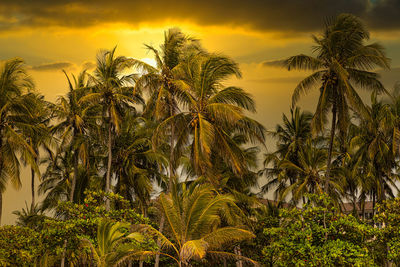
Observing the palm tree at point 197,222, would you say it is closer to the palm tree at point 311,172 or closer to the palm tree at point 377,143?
the palm tree at point 311,172

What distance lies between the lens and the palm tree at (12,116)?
991 inches

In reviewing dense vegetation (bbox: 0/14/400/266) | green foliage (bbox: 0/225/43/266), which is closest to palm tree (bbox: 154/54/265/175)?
dense vegetation (bbox: 0/14/400/266)

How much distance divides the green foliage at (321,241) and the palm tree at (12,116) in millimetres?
14221

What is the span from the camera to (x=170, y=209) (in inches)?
777

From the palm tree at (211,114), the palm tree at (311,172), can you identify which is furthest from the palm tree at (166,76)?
the palm tree at (311,172)

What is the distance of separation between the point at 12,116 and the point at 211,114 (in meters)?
11.1

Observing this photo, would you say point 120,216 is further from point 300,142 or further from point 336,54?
point 300,142

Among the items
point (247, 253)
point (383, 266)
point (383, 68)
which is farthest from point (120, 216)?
point (383, 68)

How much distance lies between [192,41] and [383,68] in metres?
10.8

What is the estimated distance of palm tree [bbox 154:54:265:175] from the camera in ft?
78.4

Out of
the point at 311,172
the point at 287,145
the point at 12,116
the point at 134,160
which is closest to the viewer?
the point at 12,116

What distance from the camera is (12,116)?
84.7 ft

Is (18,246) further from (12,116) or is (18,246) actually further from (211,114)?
(211,114)

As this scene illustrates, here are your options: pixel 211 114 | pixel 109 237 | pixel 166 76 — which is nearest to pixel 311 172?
pixel 211 114
